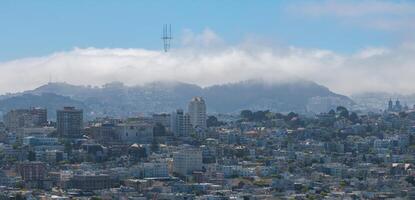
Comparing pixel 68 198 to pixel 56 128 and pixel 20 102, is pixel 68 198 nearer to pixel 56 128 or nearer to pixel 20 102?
pixel 56 128

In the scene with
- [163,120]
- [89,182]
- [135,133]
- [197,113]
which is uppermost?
[197,113]

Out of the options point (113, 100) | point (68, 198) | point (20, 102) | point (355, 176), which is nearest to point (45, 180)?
point (68, 198)

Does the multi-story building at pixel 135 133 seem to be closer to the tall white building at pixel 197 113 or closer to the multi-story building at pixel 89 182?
the tall white building at pixel 197 113

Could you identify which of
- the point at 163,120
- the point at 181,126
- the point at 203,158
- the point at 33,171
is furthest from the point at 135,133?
the point at 33,171

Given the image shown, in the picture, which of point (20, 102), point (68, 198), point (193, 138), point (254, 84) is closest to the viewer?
point (68, 198)

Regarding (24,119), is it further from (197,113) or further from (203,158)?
(203,158)

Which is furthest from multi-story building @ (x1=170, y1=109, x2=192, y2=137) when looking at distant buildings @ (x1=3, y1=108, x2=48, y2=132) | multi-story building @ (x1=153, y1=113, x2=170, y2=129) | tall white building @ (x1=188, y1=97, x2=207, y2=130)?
distant buildings @ (x1=3, y1=108, x2=48, y2=132)

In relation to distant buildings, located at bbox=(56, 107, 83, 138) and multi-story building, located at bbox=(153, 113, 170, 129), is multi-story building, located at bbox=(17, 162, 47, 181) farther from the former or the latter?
multi-story building, located at bbox=(153, 113, 170, 129)
